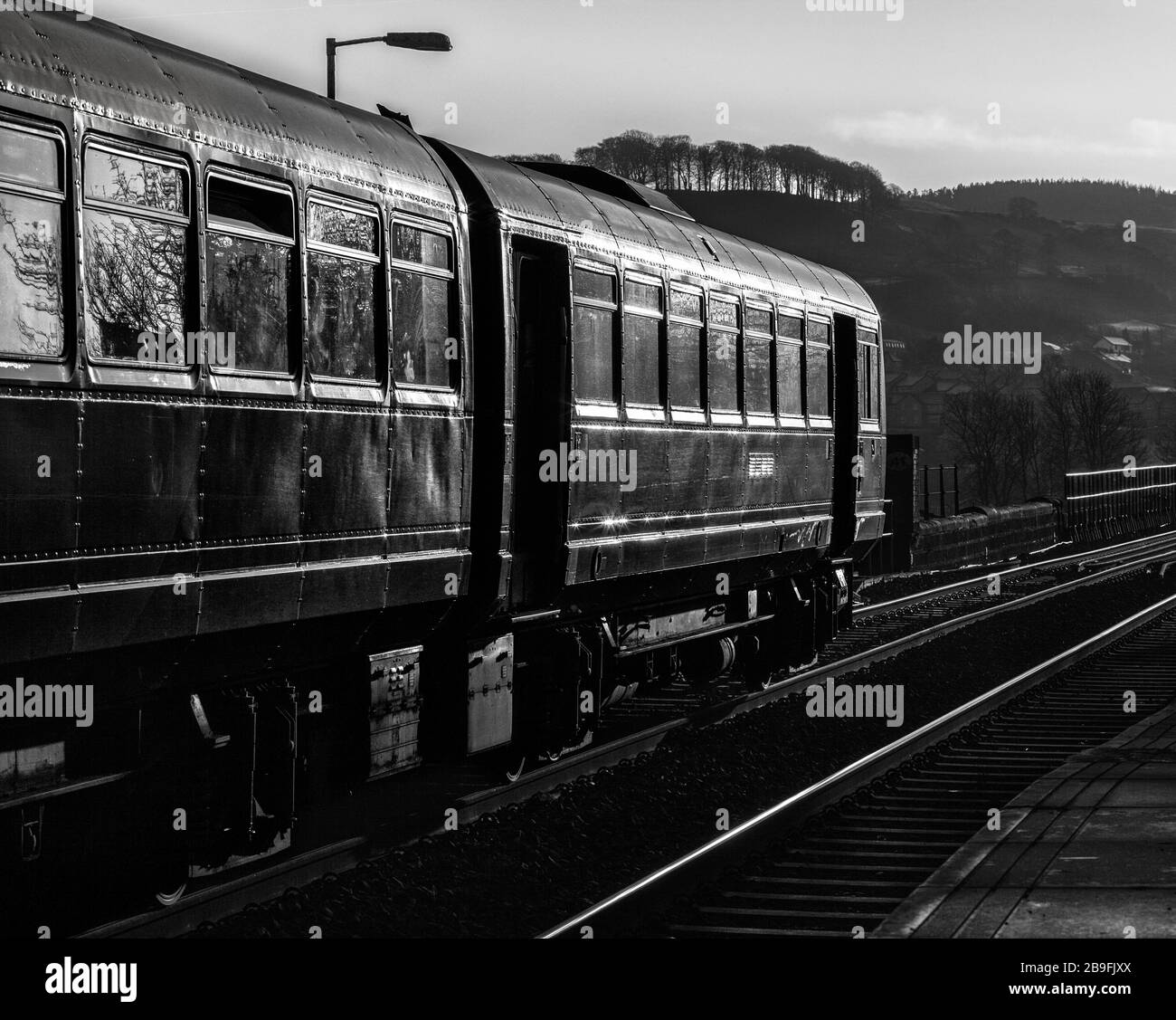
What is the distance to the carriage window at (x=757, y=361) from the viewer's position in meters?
13.0

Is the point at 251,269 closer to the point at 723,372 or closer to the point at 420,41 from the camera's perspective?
the point at 723,372

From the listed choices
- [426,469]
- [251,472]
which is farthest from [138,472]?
[426,469]

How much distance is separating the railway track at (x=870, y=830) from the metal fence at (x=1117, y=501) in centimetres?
2584

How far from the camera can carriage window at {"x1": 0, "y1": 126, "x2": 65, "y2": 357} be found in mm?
5703

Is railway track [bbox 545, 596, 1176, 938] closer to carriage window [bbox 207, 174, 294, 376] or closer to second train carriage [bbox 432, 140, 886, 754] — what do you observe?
second train carriage [bbox 432, 140, 886, 754]

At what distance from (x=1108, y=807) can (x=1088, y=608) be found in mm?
13133

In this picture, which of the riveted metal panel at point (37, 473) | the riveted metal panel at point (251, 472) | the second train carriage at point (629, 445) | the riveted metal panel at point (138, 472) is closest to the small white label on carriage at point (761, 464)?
the second train carriage at point (629, 445)

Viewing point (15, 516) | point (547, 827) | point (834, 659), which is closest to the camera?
point (15, 516)

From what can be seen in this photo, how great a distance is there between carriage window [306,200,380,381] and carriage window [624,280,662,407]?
297cm

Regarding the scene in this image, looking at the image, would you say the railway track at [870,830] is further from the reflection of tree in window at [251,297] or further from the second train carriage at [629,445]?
the reflection of tree in window at [251,297]

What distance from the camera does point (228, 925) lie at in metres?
6.91

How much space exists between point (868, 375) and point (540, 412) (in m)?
7.43
